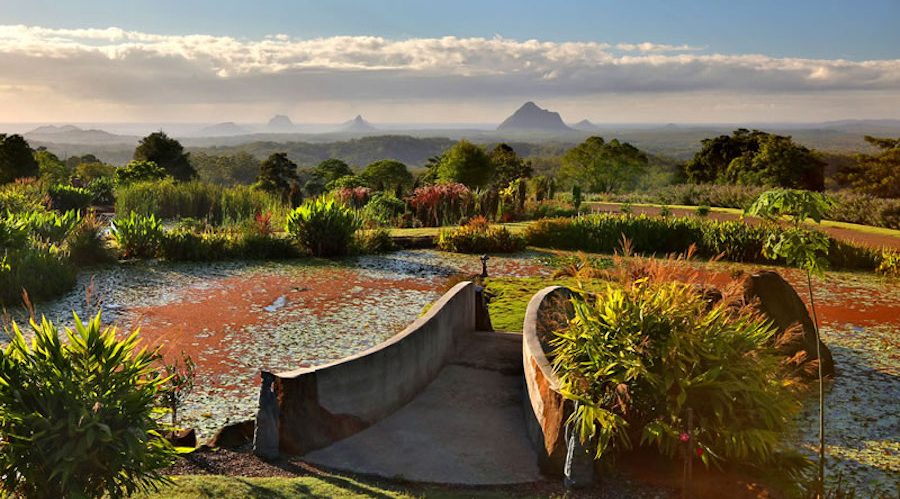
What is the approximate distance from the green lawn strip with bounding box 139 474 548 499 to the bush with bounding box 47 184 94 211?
20871 mm

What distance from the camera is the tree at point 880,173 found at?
1339 inches

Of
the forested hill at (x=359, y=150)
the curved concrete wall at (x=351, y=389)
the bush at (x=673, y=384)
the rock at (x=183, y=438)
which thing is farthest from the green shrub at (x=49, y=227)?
the forested hill at (x=359, y=150)

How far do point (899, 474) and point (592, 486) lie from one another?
2482mm

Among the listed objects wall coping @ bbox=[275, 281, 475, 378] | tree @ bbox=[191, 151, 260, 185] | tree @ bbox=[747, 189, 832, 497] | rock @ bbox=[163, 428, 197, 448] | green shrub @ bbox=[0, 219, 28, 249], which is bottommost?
tree @ bbox=[191, 151, 260, 185]

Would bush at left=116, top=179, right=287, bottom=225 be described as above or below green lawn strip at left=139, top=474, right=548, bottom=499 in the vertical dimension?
above

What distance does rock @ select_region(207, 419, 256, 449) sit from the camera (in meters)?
5.62

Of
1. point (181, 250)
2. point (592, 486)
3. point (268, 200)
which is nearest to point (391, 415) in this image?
point (592, 486)

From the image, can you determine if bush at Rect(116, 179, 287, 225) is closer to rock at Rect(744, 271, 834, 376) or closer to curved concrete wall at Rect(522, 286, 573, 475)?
rock at Rect(744, 271, 834, 376)

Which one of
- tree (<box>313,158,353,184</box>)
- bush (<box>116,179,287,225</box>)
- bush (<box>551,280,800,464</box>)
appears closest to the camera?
bush (<box>551,280,800,464</box>)

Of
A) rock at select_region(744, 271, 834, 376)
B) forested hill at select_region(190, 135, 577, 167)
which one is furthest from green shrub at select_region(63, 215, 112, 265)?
forested hill at select_region(190, 135, 577, 167)

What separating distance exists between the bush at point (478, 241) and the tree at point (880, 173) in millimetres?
25323

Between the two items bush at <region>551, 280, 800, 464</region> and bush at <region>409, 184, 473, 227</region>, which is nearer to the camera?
bush at <region>551, 280, 800, 464</region>

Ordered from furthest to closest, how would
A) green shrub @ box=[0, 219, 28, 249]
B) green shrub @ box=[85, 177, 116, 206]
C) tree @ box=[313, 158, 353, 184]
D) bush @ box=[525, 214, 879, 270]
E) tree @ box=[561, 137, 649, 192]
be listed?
1. tree @ box=[313, 158, 353, 184]
2. tree @ box=[561, 137, 649, 192]
3. green shrub @ box=[85, 177, 116, 206]
4. bush @ box=[525, 214, 879, 270]
5. green shrub @ box=[0, 219, 28, 249]

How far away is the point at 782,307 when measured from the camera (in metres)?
7.96
